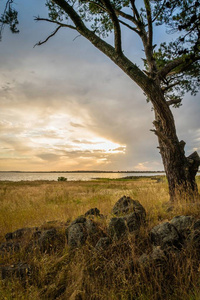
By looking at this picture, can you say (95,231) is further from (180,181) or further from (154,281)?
(180,181)

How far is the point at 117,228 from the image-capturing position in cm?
380

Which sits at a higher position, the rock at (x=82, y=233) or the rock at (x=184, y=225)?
the rock at (x=184, y=225)

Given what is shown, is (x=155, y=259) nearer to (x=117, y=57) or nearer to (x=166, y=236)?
(x=166, y=236)

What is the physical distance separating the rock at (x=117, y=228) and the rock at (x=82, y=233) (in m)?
0.29

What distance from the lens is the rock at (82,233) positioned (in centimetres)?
373

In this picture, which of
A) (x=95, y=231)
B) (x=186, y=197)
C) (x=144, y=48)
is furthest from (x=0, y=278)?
(x=144, y=48)

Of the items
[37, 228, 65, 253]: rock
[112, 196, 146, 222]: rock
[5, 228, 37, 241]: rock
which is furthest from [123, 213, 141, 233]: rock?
[5, 228, 37, 241]: rock

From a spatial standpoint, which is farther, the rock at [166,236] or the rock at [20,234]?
the rock at [20,234]

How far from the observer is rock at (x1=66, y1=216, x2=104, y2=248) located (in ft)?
12.2

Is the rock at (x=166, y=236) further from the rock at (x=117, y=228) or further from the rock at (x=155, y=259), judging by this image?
the rock at (x=117, y=228)

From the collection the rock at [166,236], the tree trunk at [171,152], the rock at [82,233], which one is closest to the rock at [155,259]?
the rock at [166,236]

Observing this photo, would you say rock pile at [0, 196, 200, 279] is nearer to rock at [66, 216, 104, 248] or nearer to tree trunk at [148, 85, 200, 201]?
rock at [66, 216, 104, 248]

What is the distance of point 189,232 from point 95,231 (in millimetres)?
1997

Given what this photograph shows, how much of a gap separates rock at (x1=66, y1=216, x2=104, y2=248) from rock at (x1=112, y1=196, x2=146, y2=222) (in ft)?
3.34
